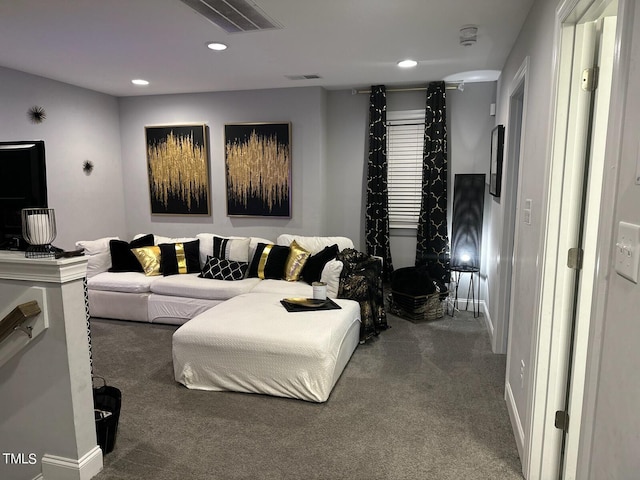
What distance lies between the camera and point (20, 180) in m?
2.07

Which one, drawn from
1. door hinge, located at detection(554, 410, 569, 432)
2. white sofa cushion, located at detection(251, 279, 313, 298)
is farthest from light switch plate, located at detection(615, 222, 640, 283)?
white sofa cushion, located at detection(251, 279, 313, 298)

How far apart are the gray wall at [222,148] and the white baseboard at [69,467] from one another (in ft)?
11.3

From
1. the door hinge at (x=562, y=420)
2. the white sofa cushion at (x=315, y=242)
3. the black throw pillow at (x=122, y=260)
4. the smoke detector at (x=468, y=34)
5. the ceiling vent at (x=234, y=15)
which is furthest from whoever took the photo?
the black throw pillow at (x=122, y=260)

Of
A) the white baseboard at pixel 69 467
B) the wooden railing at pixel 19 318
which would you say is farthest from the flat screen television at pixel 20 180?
the white baseboard at pixel 69 467

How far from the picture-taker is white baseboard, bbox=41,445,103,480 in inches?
81.4

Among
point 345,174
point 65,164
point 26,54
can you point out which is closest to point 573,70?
point 345,174

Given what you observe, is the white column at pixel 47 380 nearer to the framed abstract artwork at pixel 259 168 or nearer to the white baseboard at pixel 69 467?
the white baseboard at pixel 69 467

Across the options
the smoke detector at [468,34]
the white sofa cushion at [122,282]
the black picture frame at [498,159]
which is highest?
the smoke detector at [468,34]

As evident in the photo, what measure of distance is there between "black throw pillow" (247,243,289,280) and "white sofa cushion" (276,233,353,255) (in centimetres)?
20

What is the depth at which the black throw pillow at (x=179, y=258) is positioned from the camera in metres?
4.70

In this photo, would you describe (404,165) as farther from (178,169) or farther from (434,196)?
(178,169)

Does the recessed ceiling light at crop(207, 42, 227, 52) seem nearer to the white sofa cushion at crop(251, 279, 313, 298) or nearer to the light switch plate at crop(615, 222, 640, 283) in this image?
the white sofa cushion at crop(251, 279, 313, 298)

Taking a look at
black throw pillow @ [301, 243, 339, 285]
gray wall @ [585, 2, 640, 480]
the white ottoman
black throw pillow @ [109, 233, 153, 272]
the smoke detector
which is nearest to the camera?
gray wall @ [585, 2, 640, 480]

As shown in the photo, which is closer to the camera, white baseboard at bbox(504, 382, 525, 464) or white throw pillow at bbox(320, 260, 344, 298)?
white baseboard at bbox(504, 382, 525, 464)
